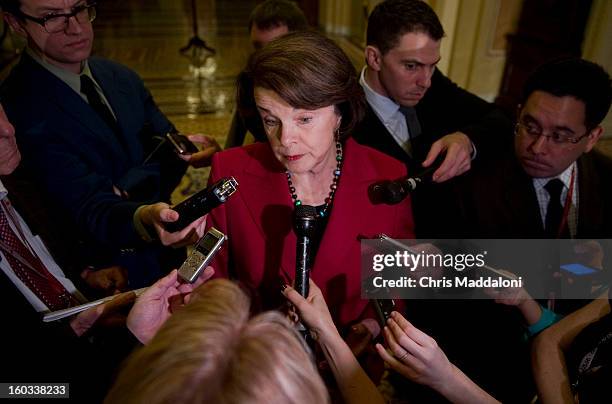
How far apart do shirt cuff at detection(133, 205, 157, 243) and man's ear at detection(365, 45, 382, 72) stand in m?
1.05

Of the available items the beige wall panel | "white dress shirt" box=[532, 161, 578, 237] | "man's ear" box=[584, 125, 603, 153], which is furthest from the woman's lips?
the beige wall panel

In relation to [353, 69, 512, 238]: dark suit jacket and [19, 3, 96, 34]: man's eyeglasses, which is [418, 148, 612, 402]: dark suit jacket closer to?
[353, 69, 512, 238]: dark suit jacket

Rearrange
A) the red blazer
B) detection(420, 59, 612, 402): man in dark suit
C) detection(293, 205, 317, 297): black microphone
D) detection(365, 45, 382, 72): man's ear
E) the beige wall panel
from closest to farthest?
1. detection(293, 205, 317, 297): black microphone
2. the red blazer
3. detection(420, 59, 612, 402): man in dark suit
4. detection(365, 45, 382, 72): man's ear
5. the beige wall panel

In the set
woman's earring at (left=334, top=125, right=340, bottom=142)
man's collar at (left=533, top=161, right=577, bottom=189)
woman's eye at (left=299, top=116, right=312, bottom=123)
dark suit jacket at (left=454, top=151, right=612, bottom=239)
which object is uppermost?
woman's eye at (left=299, top=116, right=312, bottom=123)

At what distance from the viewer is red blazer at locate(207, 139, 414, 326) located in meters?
1.19

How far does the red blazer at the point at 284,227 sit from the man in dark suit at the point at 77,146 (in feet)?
0.49

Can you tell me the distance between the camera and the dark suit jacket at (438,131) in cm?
152

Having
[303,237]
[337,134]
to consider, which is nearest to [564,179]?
[337,134]

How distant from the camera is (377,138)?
1.61 meters

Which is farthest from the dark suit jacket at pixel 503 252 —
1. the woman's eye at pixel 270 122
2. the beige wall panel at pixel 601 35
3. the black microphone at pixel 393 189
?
the beige wall panel at pixel 601 35

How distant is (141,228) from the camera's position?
4.01 ft

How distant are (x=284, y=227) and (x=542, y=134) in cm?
88

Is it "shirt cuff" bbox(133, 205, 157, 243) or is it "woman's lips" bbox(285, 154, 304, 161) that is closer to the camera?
"woman's lips" bbox(285, 154, 304, 161)

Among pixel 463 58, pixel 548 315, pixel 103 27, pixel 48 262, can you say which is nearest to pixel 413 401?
pixel 548 315
